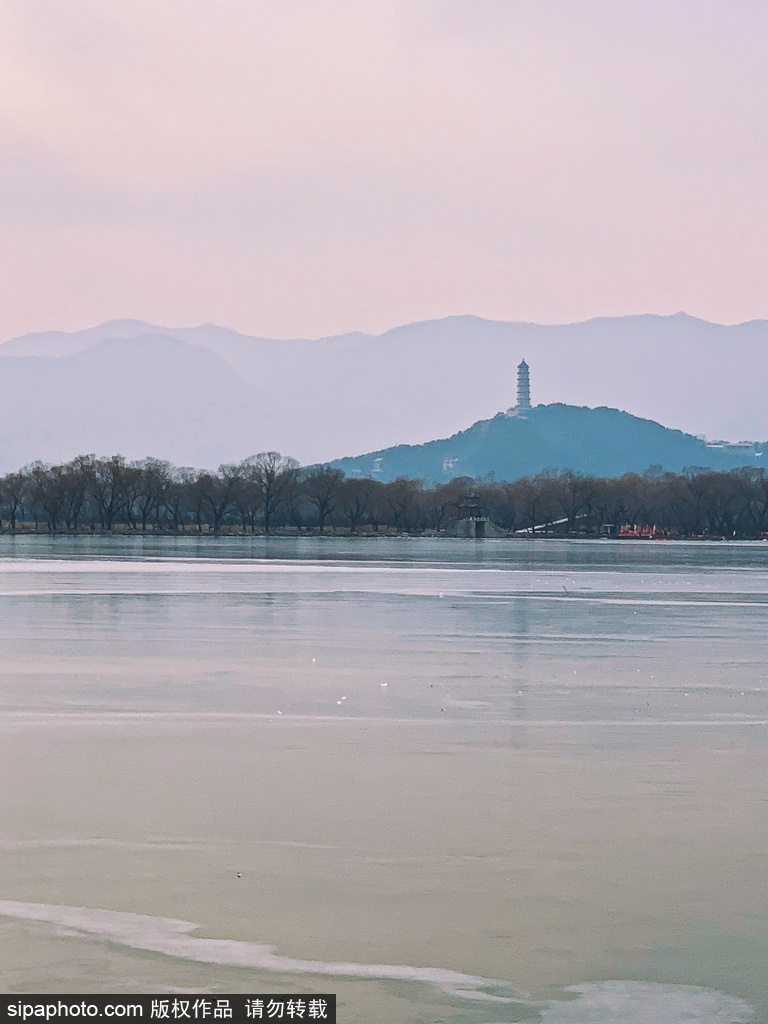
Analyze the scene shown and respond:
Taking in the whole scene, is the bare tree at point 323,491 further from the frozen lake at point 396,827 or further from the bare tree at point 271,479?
the frozen lake at point 396,827

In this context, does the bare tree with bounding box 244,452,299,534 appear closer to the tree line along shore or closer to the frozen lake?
the tree line along shore

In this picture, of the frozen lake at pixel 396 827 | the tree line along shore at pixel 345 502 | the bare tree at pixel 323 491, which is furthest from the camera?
the bare tree at pixel 323 491

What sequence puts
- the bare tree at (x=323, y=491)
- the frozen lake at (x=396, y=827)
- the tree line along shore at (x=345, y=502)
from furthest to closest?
the bare tree at (x=323, y=491), the tree line along shore at (x=345, y=502), the frozen lake at (x=396, y=827)

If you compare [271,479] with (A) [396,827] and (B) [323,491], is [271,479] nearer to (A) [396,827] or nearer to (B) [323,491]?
(B) [323,491]

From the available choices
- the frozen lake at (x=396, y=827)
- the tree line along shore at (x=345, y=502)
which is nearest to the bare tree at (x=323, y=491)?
the tree line along shore at (x=345, y=502)

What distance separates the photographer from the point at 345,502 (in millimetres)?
162125

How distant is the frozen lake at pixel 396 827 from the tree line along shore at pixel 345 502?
125477 mm

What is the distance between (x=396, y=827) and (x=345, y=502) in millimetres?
151253

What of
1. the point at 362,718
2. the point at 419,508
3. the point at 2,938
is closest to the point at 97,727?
the point at 362,718

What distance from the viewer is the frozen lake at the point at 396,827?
24.9ft

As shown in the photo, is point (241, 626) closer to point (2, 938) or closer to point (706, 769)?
point (706, 769)

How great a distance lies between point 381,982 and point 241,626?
74.9ft

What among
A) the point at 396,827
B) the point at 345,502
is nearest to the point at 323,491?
the point at 345,502

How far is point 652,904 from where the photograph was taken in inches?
351
